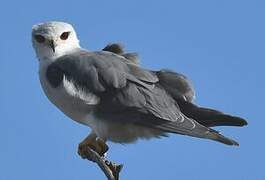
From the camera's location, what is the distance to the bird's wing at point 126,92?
6262mm

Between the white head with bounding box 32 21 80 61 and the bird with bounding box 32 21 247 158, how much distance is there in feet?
1.21

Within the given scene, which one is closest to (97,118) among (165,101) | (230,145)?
(165,101)

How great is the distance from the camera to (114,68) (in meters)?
6.44

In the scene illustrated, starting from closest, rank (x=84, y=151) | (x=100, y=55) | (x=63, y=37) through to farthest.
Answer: (x=84, y=151) → (x=100, y=55) → (x=63, y=37)

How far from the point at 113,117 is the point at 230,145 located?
104 cm

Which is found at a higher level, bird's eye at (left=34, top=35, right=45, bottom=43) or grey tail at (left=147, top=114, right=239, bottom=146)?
grey tail at (left=147, top=114, right=239, bottom=146)

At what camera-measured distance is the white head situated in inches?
278

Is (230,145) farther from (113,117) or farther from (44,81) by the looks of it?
(44,81)

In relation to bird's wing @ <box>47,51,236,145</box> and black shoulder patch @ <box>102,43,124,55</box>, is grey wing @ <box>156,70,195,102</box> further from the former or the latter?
black shoulder patch @ <box>102,43,124,55</box>

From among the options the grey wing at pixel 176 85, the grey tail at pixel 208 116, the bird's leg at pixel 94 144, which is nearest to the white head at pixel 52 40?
the bird's leg at pixel 94 144

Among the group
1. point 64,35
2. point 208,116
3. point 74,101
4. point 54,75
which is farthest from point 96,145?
point 64,35

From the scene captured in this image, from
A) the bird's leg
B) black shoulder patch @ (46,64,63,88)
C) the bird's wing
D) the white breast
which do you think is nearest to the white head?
black shoulder patch @ (46,64,63,88)

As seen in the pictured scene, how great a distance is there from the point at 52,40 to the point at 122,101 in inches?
47.2

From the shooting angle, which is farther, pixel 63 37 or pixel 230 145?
pixel 63 37
